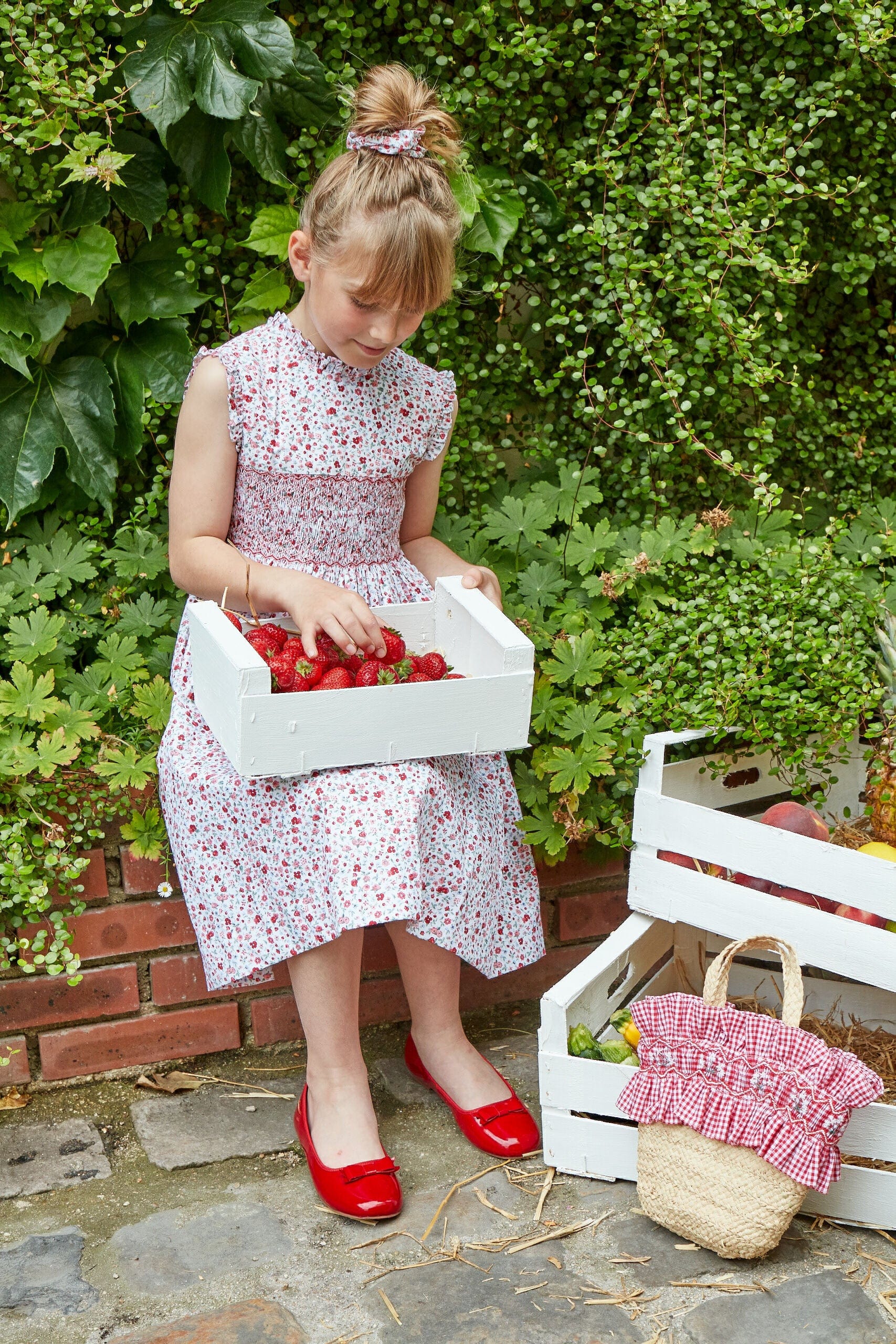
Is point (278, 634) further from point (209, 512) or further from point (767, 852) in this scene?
point (767, 852)

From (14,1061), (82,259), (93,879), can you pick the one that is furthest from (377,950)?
(82,259)

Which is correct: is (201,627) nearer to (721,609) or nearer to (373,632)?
(373,632)

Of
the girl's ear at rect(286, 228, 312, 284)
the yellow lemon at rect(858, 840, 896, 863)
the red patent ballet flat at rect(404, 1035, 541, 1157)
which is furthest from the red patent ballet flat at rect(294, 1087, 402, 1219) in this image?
the girl's ear at rect(286, 228, 312, 284)

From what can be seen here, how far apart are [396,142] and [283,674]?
829 millimetres

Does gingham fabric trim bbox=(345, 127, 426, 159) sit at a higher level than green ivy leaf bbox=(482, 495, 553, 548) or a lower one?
higher

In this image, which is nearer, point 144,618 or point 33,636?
point 33,636

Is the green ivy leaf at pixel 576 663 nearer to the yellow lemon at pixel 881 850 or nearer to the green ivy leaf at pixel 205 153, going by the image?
the yellow lemon at pixel 881 850

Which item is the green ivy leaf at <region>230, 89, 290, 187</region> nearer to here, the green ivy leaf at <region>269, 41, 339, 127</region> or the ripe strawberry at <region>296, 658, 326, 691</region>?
the green ivy leaf at <region>269, 41, 339, 127</region>

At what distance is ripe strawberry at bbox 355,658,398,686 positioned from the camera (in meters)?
1.68

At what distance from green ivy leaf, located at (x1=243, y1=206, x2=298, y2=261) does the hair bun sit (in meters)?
0.47

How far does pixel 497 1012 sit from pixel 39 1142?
842 millimetres

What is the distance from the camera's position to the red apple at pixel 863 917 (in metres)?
1.79

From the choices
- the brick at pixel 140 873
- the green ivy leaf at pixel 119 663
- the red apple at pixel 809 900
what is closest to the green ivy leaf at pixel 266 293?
the green ivy leaf at pixel 119 663

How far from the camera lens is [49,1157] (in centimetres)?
185
